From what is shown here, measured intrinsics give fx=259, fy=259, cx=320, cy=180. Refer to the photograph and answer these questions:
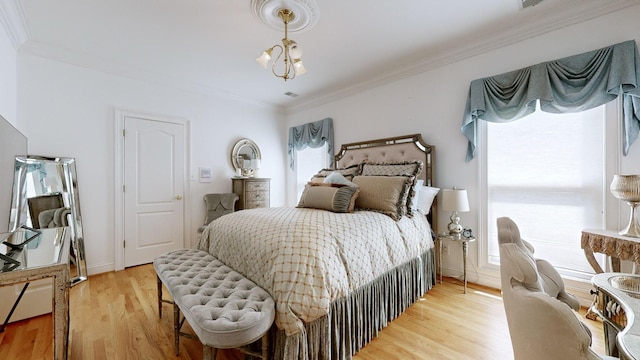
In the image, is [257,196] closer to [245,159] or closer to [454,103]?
[245,159]

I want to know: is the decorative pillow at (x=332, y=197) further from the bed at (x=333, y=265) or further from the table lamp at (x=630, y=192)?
the table lamp at (x=630, y=192)

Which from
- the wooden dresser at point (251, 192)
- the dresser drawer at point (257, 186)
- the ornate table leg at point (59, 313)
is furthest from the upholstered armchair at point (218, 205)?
the ornate table leg at point (59, 313)

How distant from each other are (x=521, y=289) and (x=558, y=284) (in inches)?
20.7

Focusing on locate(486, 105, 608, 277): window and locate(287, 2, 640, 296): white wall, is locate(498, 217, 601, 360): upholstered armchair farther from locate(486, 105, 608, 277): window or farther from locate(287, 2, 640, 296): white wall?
locate(287, 2, 640, 296): white wall

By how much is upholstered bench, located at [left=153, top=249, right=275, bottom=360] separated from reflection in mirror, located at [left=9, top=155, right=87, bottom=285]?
170cm

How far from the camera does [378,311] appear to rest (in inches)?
75.7

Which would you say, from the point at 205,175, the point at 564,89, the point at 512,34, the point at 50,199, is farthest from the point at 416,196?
the point at 50,199

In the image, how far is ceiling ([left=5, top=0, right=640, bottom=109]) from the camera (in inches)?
82.3

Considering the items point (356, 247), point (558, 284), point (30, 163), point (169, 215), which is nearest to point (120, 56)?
point (30, 163)

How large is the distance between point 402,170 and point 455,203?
62cm

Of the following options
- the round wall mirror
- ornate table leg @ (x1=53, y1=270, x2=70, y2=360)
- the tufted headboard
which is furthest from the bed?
the round wall mirror

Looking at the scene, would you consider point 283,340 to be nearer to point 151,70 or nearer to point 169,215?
point 169,215

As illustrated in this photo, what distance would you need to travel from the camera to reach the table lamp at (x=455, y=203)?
2574mm

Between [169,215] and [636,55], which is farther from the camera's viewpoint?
[169,215]
